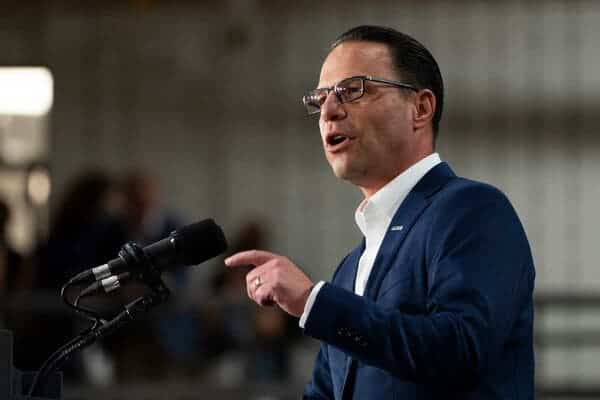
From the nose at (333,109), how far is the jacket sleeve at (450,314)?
1.23 ft

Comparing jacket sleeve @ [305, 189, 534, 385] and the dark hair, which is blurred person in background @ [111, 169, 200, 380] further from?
jacket sleeve @ [305, 189, 534, 385]

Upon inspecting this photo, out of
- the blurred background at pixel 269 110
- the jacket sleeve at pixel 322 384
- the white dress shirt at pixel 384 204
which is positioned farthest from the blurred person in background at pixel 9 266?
the white dress shirt at pixel 384 204

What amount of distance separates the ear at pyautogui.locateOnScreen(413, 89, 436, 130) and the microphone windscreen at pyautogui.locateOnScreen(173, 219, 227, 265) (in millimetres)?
512

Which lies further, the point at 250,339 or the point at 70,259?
the point at 250,339

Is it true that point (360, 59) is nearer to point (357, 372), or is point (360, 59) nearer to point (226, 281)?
point (357, 372)

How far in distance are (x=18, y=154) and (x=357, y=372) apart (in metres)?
5.93

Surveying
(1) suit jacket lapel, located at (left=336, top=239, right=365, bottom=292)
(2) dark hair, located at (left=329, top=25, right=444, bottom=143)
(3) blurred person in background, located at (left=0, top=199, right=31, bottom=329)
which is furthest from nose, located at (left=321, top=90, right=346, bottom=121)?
(3) blurred person in background, located at (left=0, top=199, right=31, bottom=329)

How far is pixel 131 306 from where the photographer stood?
7.84ft

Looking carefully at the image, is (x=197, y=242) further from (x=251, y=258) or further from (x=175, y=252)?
(x=251, y=258)

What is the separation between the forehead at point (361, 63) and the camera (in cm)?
263

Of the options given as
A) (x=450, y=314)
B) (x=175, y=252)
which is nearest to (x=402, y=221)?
(x=450, y=314)

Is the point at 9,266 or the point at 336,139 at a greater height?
the point at 336,139

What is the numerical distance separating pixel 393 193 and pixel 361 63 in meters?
0.27

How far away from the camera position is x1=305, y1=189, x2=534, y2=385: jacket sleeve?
7.30 feet
